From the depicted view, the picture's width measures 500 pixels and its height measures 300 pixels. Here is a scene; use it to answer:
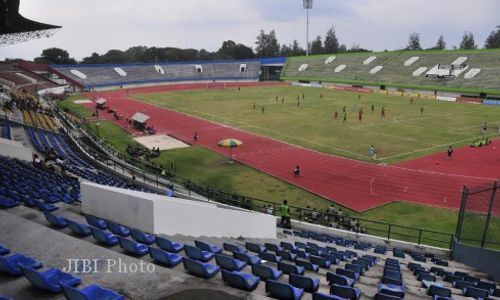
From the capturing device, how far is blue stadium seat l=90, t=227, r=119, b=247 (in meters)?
9.26

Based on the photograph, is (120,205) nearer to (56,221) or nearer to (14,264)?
(56,221)

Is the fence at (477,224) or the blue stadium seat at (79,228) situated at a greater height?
the blue stadium seat at (79,228)

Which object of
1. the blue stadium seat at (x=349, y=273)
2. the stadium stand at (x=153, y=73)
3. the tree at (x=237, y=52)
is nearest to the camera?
the blue stadium seat at (x=349, y=273)

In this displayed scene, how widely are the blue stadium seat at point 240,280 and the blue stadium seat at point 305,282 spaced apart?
79cm

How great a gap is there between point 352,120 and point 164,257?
40.3 metres

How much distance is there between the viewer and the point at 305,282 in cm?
781

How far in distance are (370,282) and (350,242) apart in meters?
6.96

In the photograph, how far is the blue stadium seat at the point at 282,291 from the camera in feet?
23.4

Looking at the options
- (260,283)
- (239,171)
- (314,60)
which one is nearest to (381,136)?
(239,171)

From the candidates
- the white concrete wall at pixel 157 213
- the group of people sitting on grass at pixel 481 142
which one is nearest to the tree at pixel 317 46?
the group of people sitting on grass at pixel 481 142

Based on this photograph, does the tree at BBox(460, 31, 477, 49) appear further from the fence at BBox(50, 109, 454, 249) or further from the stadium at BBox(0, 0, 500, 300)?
the fence at BBox(50, 109, 454, 249)

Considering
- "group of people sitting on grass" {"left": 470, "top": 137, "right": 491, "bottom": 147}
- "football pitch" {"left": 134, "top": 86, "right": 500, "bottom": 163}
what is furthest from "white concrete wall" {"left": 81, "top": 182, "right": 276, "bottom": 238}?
"group of people sitting on grass" {"left": 470, "top": 137, "right": 491, "bottom": 147}

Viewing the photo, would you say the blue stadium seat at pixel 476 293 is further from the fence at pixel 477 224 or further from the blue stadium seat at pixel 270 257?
the blue stadium seat at pixel 270 257

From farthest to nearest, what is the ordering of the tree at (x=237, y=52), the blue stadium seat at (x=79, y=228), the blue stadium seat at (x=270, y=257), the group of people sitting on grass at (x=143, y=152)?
the tree at (x=237, y=52) < the group of people sitting on grass at (x=143, y=152) < the blue stadium seat at (x=270, y=257) < the blue stadium seat at (x=79, y=228)
